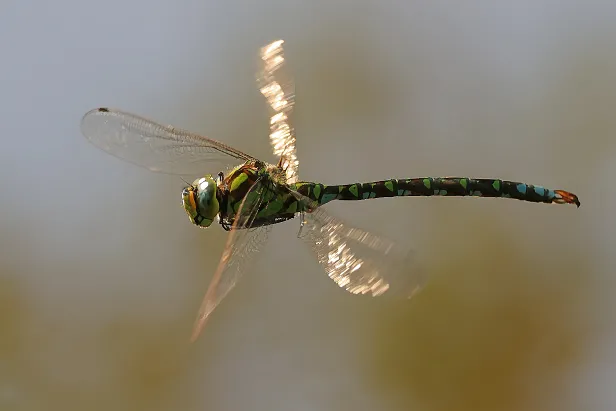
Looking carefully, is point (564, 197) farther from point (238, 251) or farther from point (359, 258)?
point (238, 251)

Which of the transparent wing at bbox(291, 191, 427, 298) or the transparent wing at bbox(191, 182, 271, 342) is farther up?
the transparent wing at bbox(191, 182, 271, 342)

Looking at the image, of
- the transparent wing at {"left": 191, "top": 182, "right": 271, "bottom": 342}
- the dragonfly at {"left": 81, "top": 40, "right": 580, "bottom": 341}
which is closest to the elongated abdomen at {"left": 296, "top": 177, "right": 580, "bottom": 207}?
the dragonfly at {"left": 81, "top": 40, "right": 580, "bottom": 341}

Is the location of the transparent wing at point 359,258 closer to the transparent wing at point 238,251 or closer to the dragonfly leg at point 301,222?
the dragonfly leg at point 301,222

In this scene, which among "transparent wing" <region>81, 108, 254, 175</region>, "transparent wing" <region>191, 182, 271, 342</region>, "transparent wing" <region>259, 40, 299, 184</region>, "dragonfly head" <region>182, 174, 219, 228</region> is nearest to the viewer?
"transparent wing" <region>191, 182, 271, 342</region>

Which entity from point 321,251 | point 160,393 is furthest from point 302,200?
point 160,393

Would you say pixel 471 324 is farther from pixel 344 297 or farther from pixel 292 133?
pixel 292 133

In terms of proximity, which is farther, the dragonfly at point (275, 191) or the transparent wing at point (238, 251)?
the dragonfly at point (275, 191)

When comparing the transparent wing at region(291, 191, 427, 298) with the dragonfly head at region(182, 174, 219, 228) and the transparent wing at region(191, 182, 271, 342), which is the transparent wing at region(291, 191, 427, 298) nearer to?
the transparent wing at region(191, 182, 271, 342)

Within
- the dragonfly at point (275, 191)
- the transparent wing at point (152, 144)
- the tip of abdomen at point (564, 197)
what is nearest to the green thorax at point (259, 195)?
the dragonfly at point (275, 191)
